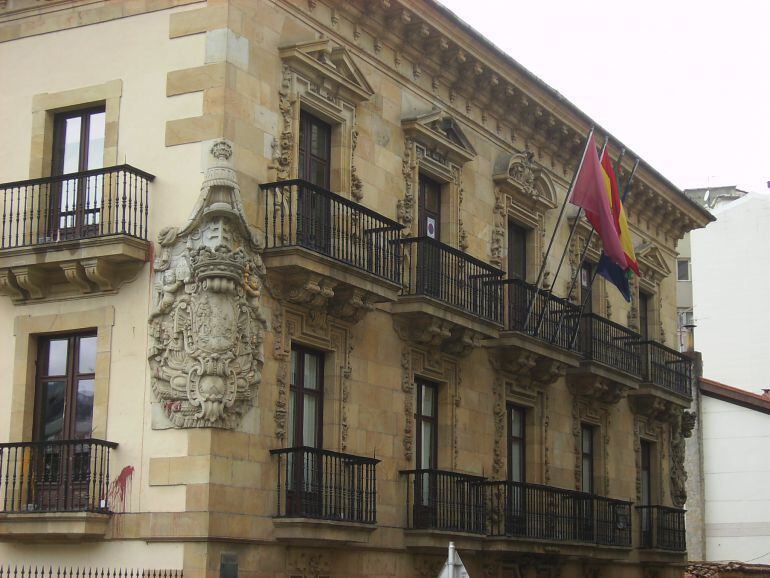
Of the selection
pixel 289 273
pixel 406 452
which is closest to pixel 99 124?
pixel 289 273

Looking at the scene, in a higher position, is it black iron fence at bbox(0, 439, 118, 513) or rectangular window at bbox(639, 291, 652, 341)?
rectangular window at bbox(639, 291, 652, 341)

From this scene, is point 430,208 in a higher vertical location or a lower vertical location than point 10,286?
higher

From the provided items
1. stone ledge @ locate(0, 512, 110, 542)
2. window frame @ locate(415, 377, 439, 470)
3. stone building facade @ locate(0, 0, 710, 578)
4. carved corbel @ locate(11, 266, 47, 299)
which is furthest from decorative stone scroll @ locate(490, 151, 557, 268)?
stone ledge @ locate(0, 512, 110, 542)

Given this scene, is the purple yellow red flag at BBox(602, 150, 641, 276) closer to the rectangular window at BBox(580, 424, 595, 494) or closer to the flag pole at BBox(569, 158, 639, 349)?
the flag pole at BBox(569, 158, 639, 349)

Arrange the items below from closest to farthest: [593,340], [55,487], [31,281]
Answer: [55,487]
[31,281]
[593,340]

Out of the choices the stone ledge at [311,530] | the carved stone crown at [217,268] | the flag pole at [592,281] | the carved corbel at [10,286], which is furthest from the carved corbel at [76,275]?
the flag pole at [592,281]

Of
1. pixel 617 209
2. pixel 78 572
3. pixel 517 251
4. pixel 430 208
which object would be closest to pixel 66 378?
pixel 78 572

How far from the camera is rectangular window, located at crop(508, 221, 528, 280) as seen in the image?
85.7 feet

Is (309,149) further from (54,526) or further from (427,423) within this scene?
(54,526)

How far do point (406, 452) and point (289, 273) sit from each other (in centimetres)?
425

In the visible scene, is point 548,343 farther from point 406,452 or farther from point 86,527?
point 86,527

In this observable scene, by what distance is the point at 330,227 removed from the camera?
1938 cm

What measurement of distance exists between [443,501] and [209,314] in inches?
234

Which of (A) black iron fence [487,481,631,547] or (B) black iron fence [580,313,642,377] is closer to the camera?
(A) black iron fence [487,481,631,547]
